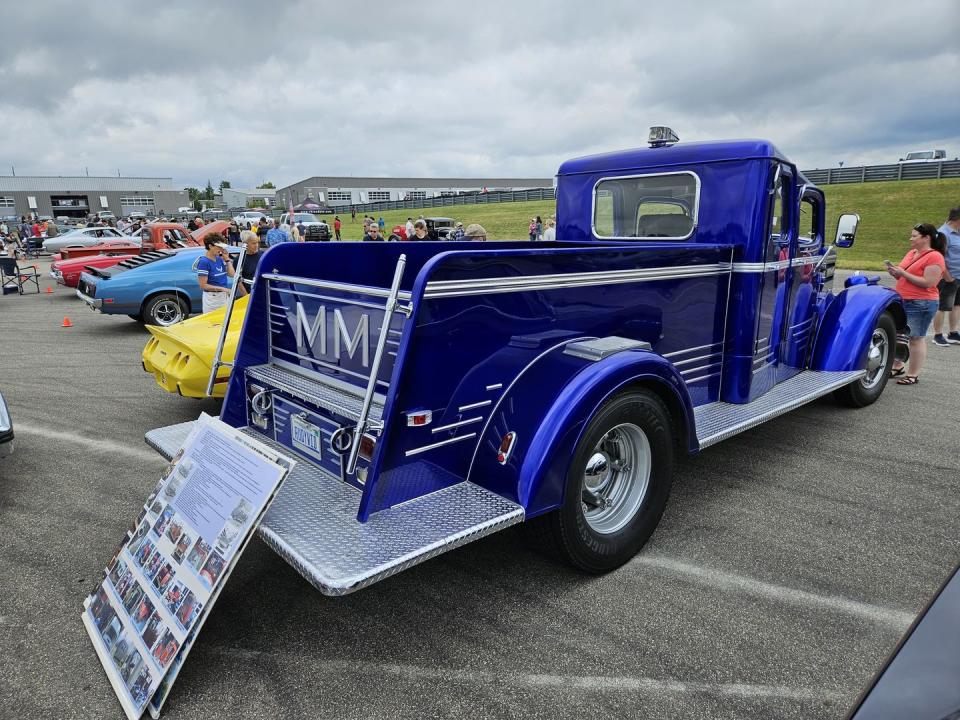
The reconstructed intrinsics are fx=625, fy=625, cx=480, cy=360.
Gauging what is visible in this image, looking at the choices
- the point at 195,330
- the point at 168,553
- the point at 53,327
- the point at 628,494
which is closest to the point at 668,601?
the point at 628,494

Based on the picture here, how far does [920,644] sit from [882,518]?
2.71m

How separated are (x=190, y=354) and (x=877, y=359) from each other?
6.14 metres

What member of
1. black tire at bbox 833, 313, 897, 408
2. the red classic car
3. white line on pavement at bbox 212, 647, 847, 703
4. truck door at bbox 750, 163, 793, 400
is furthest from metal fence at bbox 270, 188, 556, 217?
white line on pavement at bbox 212, 647, 847, 703

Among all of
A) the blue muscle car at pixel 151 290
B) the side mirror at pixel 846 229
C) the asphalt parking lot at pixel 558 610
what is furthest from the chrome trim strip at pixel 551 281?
the blue muscle car at pixel 151 290

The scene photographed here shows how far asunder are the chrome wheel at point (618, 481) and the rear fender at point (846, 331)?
9.60ft

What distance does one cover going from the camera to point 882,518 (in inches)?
149

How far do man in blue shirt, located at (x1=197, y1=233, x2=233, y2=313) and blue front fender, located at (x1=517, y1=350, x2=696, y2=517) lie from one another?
18.6ft

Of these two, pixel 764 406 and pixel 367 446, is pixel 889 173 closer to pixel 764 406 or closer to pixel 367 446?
pixel 764 406

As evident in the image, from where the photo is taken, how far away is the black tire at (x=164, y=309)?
9.95 m

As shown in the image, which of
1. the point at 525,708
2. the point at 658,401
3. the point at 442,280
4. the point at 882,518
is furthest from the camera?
the point at 882,518

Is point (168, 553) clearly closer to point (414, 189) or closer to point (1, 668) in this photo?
point (1, 668)

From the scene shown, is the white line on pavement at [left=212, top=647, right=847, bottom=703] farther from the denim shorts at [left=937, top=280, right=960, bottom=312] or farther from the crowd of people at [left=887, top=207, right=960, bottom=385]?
the denim shorts at [left=937, top=280, right=960, bottom=312]

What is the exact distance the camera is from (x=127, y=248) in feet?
51.9

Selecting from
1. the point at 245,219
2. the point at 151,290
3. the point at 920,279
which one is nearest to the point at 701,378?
the point at 920,279
